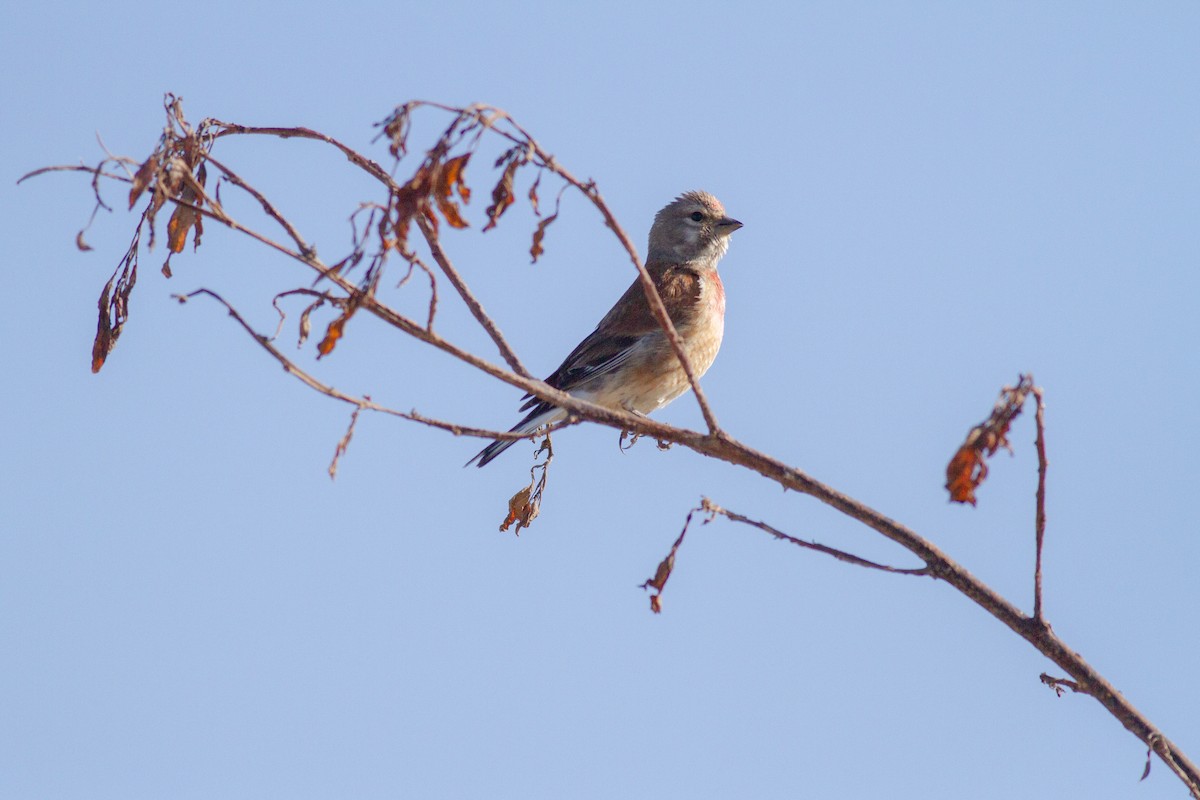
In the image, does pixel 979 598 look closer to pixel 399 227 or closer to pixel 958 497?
pixel 958 497

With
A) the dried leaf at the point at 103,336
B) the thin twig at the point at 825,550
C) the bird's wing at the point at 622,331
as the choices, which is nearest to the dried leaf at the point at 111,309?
the dried leaf at the point at 103,336

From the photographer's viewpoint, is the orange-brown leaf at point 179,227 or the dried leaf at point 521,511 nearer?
the orange-brown leaf at point 179,227

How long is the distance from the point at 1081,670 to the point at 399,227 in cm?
189

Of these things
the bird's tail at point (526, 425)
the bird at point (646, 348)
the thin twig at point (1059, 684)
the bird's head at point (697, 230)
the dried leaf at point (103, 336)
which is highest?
the bird's head at point (697, 230)

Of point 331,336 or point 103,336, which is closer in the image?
point 331,336

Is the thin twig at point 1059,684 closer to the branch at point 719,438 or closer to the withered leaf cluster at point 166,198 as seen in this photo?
the branch at point 719,438

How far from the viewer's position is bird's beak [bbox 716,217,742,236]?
8547mm

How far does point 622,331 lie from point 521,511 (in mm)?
3115

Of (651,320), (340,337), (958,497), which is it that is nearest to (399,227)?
(340,337)

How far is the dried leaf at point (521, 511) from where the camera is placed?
462cm

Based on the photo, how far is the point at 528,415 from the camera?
6777 mm

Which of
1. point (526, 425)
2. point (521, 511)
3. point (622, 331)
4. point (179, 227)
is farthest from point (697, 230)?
point (179, 227)

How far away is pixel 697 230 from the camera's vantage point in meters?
8.58

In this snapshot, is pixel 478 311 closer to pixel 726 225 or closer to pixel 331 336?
pixel 331 336
